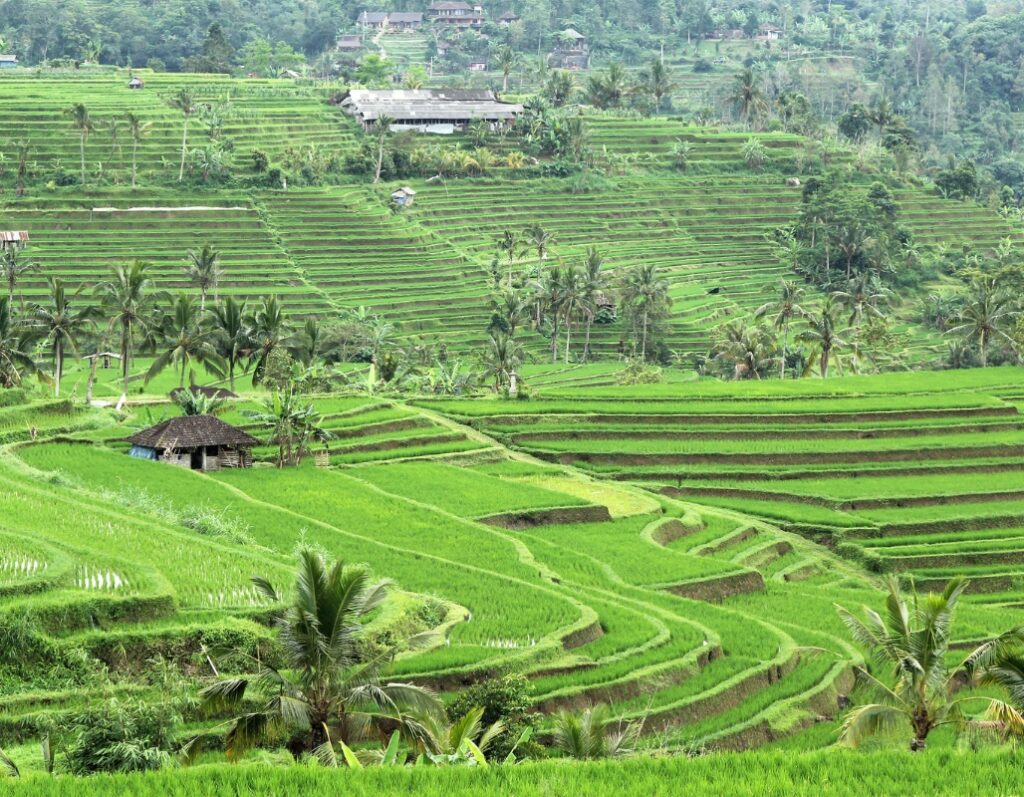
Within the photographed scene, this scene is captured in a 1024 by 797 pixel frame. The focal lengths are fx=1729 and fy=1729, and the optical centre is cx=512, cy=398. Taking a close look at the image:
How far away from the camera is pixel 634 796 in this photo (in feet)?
46.6

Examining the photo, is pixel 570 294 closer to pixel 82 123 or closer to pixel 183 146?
pixel 183 146

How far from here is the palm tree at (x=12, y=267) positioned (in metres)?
56.3

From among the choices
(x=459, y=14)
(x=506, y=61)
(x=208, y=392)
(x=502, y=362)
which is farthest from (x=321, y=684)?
(x=459, y=14)

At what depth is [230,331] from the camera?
46812mm

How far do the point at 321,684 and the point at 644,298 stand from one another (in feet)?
163

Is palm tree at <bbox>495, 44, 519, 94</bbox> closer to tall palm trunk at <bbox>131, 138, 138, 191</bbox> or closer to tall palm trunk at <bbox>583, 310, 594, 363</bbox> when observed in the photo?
tall palm trunk at <bbox>131, 138, 138, 191</bbox>

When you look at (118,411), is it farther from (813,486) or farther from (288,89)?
(288,89)

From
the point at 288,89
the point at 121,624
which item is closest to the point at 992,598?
the point at 121,624

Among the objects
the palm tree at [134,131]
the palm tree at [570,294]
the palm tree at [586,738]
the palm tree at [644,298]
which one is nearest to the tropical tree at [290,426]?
the palm tree at [586,738]

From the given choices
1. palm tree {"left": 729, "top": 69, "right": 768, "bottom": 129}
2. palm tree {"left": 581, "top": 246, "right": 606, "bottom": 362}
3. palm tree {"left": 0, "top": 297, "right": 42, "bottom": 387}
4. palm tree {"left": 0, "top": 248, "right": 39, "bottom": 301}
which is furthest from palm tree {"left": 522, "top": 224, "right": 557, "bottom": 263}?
palm tree {"left": 0, "top": 297, "right": 42, "bottom": 387}

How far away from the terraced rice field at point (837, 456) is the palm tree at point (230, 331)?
561 cm

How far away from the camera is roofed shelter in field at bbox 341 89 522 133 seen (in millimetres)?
87000

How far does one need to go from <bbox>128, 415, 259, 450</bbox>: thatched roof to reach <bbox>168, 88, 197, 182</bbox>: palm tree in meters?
38.4

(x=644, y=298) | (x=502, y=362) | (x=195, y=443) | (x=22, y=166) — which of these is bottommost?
(x=644, y=298)
